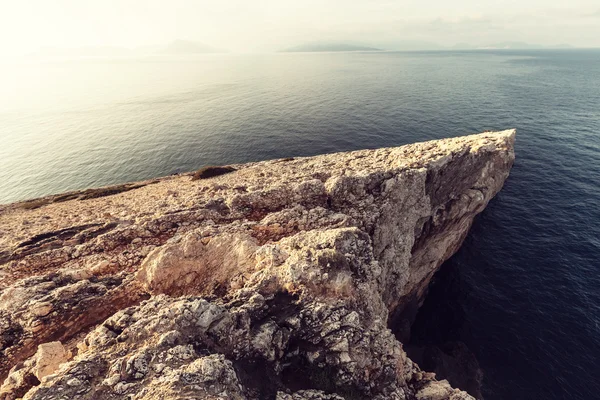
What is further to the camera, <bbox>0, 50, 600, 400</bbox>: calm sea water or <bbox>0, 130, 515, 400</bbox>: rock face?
<bbox>0, 50, 600, 400</bbox>: calm sea water

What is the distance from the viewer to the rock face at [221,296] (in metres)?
13.8

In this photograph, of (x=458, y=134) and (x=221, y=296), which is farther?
(x=458, y=134)

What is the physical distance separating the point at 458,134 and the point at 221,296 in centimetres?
8510

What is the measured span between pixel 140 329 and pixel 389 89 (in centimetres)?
15670

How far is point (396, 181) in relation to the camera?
3045 centimetres

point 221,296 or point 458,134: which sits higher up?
→ point 221,296

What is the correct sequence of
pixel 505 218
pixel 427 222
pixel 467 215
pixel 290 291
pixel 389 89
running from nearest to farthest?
pixel 290 291 → pixel 427 222 → pixel 467 215 → pixel 505 218 → pixel 389 89

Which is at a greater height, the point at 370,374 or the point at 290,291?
the point at 290,291

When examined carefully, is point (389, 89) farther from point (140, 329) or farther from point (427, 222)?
point (140, 329)

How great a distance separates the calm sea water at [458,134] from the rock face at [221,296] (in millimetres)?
16783

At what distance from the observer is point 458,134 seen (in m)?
83.4


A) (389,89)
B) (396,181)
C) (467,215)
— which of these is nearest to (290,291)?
(396,181)

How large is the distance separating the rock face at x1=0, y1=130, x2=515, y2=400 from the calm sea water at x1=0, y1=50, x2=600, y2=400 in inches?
661

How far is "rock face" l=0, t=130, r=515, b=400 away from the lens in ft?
45.2
